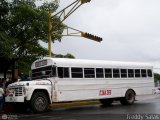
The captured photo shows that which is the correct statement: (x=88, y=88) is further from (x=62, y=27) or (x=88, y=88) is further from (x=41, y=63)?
(x=62, y=27)

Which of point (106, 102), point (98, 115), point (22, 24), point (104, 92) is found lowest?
point (98, 115)

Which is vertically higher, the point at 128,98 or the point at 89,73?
the point at 89,73

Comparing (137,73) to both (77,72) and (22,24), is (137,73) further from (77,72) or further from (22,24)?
(22,24)

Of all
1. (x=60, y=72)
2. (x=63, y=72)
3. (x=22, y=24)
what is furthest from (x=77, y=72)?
(x=22, y=24)

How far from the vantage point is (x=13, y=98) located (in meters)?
18.0

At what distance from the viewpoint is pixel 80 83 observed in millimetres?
20047

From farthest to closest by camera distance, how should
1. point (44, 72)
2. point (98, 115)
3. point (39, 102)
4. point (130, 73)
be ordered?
1. point (130, 73)
2. point (44, 72)
3. point (39, 102)
4. point (98, 115)

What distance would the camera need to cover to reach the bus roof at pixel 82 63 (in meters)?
19.1

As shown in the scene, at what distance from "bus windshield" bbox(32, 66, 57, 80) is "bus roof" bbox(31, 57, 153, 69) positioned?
0.21 metres

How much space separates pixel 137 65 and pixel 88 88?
4.58 meters

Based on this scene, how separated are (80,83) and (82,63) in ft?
3.58

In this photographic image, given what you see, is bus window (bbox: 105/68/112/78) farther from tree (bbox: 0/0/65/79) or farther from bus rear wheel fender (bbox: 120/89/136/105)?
tree (bbox: 0/0/65/79)

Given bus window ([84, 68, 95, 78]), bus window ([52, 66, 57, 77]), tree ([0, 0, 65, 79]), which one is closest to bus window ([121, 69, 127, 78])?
bus window ([84, 68, 95, 78])

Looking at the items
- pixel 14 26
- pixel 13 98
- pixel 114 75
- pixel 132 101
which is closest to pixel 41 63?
pixel 13 98
